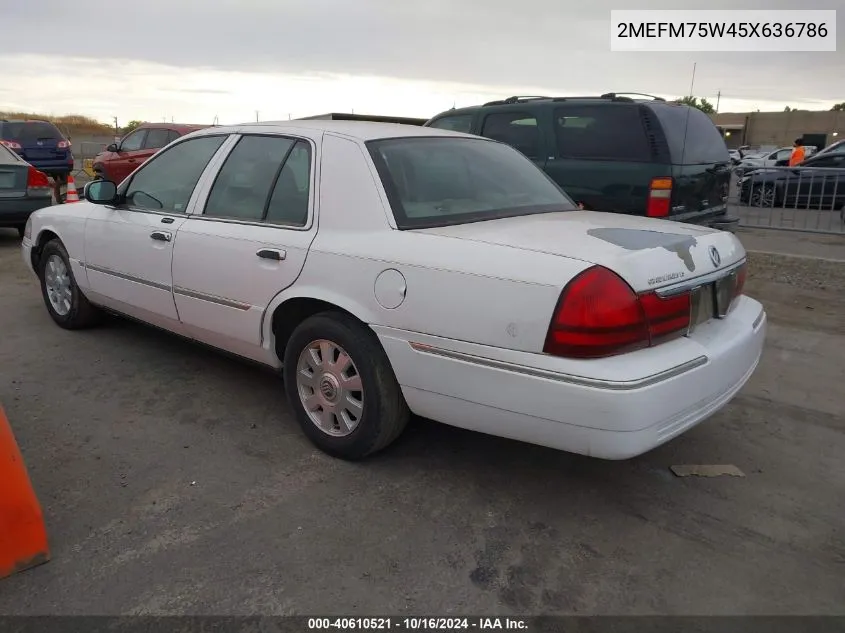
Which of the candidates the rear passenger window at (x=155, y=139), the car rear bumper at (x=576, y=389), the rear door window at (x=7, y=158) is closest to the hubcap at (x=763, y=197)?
the rear passenger window at (x=155, y=139)

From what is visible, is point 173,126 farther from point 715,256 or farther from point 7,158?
point 715,256

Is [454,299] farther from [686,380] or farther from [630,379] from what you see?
[686,380]

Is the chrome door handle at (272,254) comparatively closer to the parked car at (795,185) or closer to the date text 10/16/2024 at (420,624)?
the date text 10/16/2024 at (420,624)

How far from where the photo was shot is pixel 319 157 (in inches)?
136

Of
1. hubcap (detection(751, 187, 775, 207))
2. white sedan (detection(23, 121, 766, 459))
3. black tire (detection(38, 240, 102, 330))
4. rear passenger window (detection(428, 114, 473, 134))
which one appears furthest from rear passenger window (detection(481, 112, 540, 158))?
hubcap (detection(751, 187, 775, 207))

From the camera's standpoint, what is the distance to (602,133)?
656 cm

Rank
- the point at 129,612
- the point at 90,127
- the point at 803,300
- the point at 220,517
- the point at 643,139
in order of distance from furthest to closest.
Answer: the point at 90,127
the point at 803,300
the point at 643,139
the point at 220,517
the point at 129,612

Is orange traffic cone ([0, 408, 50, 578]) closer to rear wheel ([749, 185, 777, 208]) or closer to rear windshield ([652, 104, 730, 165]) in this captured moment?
rear windshield ([652, 104, 730, 165])

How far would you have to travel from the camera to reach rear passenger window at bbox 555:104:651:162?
6336 mm

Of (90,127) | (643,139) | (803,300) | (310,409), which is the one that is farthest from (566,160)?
(90,127)

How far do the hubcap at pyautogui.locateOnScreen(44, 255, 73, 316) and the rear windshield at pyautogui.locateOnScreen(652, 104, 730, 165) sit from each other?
16.8 ft

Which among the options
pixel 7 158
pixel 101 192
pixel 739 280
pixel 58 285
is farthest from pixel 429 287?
pixel 7 158

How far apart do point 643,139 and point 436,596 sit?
506 cm

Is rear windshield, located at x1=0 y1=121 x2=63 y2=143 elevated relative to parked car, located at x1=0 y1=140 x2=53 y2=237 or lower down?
elevated
